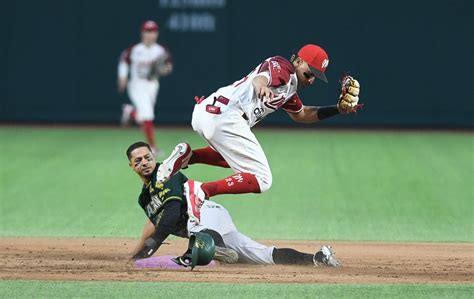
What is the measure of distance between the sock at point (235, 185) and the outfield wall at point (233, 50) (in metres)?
11.8

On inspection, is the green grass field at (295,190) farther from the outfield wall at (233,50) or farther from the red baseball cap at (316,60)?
the red baseball cap at (316,60)

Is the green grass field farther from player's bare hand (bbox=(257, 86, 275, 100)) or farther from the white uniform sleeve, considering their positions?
A: player's bare hand (bbox=(257, 86, 275, 100))

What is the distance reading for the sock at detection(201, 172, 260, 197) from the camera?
29.2 ft

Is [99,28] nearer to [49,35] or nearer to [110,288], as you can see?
[49,35]

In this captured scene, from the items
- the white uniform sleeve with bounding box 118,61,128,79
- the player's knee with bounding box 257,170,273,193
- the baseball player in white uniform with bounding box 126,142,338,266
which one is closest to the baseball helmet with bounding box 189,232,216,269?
the baseball player in white uniform with bounding box 126,142,338,266

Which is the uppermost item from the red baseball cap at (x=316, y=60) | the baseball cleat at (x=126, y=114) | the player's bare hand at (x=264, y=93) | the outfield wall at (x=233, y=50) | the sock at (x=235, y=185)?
the red baseball cap at (x=316, y=60)

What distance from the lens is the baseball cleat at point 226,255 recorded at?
8.84 m

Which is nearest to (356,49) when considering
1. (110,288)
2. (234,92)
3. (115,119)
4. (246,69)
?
(246,69)

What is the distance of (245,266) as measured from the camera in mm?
9070

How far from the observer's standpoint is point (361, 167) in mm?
16000

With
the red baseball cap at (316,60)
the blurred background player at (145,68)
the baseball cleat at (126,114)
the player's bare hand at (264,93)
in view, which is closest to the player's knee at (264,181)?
the player's bare hand at (264,93)

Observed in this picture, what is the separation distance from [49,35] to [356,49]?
6.01 meters

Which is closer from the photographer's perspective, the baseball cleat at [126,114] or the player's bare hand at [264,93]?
the player's bare hand at [264,93]

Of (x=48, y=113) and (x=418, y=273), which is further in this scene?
(x=48, y=113)
